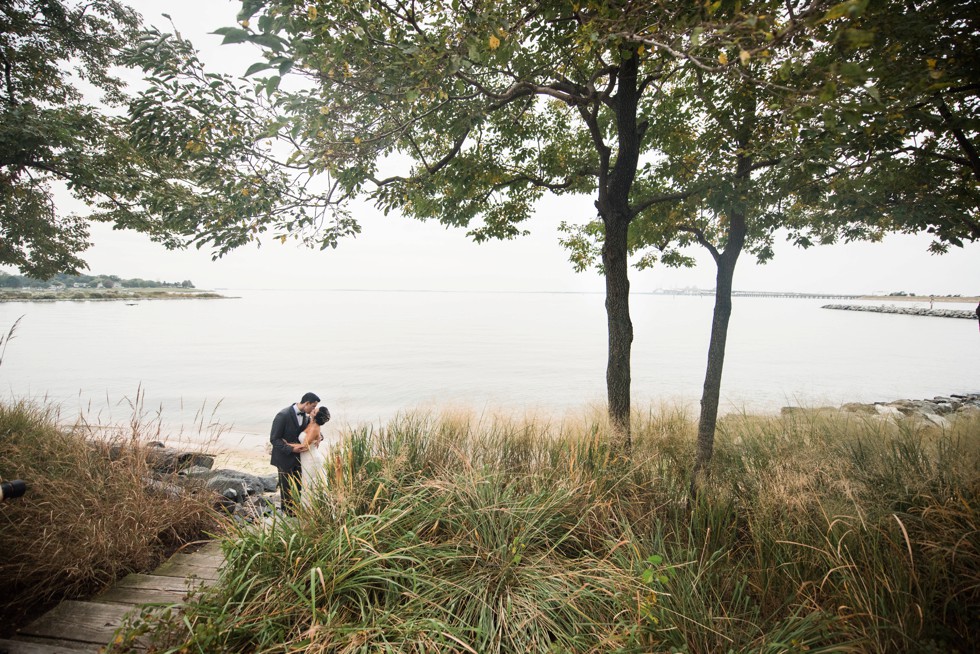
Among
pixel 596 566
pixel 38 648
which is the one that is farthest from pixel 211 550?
pixel 596 566

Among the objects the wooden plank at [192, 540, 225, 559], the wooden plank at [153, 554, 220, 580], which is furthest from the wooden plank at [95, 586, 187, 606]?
the wooden plank at [192, 540, 225, 559]

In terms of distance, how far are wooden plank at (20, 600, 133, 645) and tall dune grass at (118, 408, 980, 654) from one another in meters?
0.72

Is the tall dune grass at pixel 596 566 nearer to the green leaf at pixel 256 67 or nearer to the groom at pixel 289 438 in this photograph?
the groom at pixel 289 438

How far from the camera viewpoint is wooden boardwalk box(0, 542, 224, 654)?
310 centimetres

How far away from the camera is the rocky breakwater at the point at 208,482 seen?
5.25 meters

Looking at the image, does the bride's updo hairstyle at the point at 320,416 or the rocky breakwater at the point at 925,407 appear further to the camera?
the rocky breakwater at the point at 925,407

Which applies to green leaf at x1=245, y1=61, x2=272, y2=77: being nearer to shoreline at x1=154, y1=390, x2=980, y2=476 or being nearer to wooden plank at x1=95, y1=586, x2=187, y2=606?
wooden plank at x1=95, y1=586, x2=187, y2=606

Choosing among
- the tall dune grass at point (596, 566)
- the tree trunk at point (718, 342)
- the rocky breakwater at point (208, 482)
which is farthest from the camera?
the tree trunk at point (718, 342)

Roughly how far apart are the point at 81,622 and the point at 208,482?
312cm

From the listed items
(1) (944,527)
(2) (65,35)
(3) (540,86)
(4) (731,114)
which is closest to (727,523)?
(1) (944,527)

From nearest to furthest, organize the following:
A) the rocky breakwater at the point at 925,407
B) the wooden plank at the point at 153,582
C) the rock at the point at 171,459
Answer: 1. the wooden plank at the point at 153,582
2. the rock at the point at 171,459
3. the rocky breakwater at the point at 925,407

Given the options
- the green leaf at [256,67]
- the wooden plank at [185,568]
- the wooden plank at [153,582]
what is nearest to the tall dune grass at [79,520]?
the wooden plank at [153,582]

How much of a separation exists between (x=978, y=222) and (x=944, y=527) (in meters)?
6.06

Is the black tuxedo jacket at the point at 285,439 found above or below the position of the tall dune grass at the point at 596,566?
below
